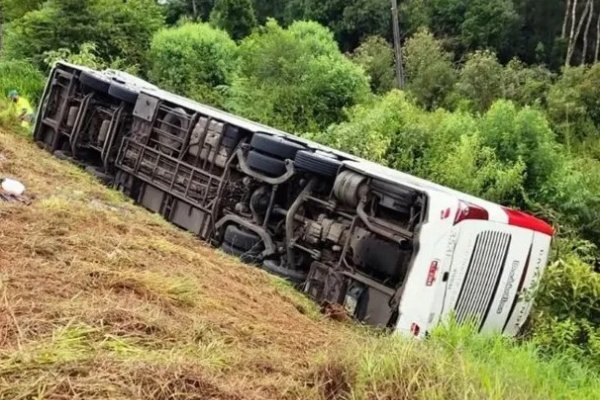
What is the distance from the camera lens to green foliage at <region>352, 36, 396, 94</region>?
26.8 meters

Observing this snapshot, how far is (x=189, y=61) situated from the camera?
19.8 meters

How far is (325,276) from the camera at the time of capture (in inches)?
284

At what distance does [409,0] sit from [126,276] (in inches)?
1372

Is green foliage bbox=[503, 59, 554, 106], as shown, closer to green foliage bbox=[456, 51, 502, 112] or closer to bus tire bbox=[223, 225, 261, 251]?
green foliage bbox=[456, 51, 502, 112]

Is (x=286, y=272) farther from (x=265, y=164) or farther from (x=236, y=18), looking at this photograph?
(x=236, y=18)

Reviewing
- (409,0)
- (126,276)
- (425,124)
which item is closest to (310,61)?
(425,124)

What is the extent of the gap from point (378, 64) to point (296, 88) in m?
11.9

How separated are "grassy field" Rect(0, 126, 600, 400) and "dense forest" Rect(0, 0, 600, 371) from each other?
2.37 m

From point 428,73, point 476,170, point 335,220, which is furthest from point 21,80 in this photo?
point 428,73

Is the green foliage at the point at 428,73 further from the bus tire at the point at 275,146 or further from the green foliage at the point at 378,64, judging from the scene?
the bus tire at the point at 275,146

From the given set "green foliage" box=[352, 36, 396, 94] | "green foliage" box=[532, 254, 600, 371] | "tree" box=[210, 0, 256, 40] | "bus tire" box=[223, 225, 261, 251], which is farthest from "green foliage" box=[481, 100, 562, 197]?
"tree" box=[210, 0, 256, 40]

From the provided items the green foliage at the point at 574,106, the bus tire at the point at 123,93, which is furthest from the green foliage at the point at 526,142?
the green foliage at the point at 574,106

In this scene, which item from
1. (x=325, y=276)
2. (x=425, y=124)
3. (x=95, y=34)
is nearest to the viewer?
(x=325, y=276)

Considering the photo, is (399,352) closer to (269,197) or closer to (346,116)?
(269,197)
